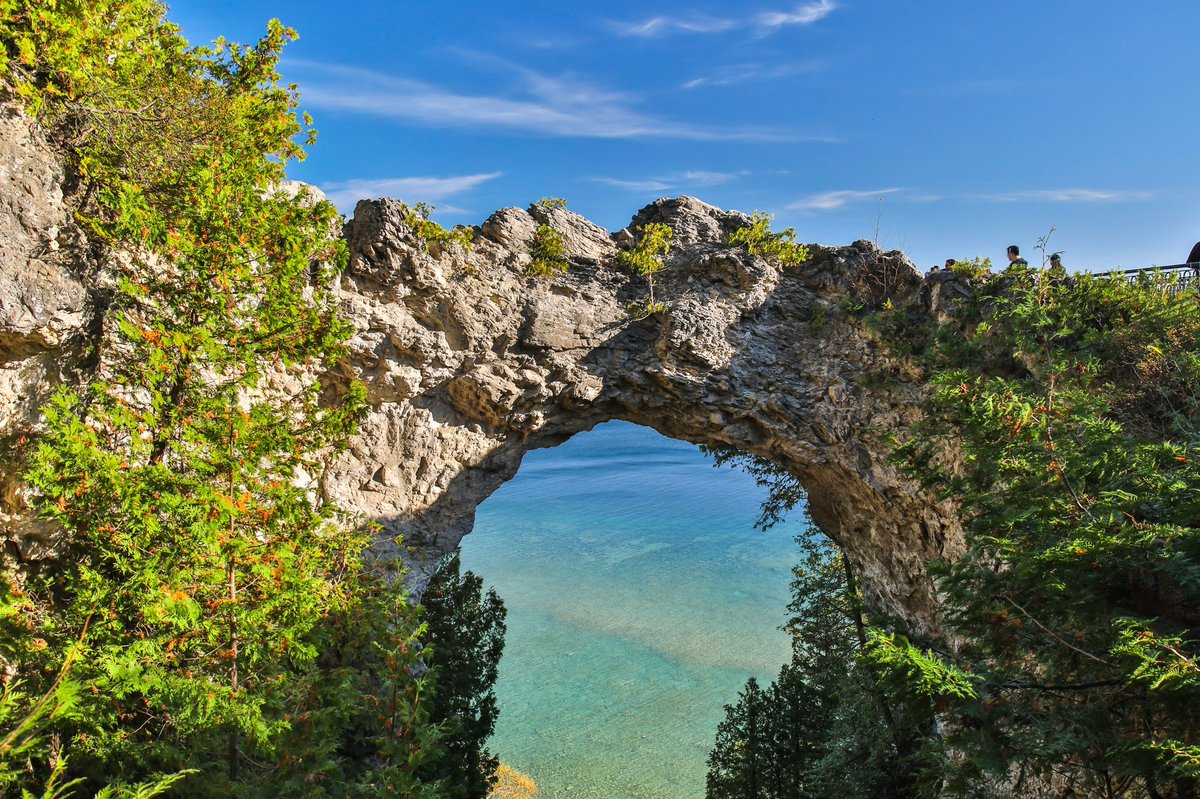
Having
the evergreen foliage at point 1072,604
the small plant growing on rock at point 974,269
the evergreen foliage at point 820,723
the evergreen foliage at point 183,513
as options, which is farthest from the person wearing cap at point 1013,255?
the evergreen foliage at point 183,513

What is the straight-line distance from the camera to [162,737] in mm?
5238

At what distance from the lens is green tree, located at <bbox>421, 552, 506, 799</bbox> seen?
41.2ft

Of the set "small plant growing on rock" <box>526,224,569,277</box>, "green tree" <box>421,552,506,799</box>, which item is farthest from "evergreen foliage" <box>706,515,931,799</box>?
"small plant growing on rock" <box>526,224,569,277</box>

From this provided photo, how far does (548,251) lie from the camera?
43.0 ft

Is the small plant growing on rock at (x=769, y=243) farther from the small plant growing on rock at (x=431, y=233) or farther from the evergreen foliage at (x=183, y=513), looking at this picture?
the evergreen foliage at (x=183, y=513)

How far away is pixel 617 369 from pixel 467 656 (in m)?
7.51

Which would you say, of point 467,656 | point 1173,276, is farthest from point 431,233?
point 1173,276

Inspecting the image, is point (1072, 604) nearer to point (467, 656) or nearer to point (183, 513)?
point (183, 513)

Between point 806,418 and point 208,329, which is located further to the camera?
point 806,418

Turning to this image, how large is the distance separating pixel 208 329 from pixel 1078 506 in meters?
8.43

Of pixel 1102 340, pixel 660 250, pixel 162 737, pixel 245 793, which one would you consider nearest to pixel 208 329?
pixel 162 737

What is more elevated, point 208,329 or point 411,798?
point 208,329

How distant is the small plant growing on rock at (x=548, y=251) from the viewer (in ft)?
42.6

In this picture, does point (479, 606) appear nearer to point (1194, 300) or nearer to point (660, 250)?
point (660, 250)
